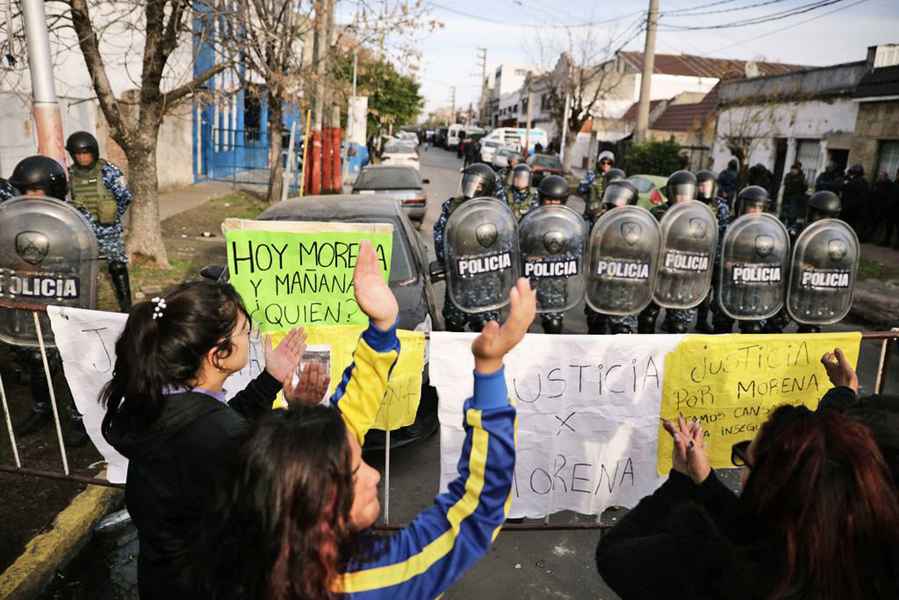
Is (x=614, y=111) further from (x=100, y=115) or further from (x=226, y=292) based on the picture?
(x=226, y=292)

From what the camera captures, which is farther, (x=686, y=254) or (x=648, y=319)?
(x=648, y=319)

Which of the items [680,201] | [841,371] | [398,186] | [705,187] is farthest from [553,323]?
[398,186]

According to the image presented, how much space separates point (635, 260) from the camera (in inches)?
225

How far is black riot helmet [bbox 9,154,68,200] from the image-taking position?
5062 mm

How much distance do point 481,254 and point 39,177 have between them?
3.42 m


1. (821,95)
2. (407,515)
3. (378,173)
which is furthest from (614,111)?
(407,515)

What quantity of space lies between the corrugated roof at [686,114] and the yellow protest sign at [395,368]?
89.0ft

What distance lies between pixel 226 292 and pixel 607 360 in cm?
193

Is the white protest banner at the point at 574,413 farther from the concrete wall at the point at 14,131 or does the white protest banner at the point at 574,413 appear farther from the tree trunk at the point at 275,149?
the tree trunk at the point at 275,149

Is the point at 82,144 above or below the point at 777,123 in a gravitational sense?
below

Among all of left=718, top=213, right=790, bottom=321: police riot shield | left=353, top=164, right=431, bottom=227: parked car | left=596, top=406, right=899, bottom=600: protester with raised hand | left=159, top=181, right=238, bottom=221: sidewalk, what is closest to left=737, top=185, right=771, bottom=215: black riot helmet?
left=718, top=213, right=790, bottom=321: police riot shield

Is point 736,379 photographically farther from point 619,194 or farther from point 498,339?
point 619,194

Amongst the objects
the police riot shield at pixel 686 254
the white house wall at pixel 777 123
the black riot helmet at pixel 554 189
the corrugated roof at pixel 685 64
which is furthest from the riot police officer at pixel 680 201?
the corrugated roof at pixel 685 64

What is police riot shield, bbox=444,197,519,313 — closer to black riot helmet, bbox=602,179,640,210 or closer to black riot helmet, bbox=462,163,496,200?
black riot helmet, bbox=462,163,496,200
